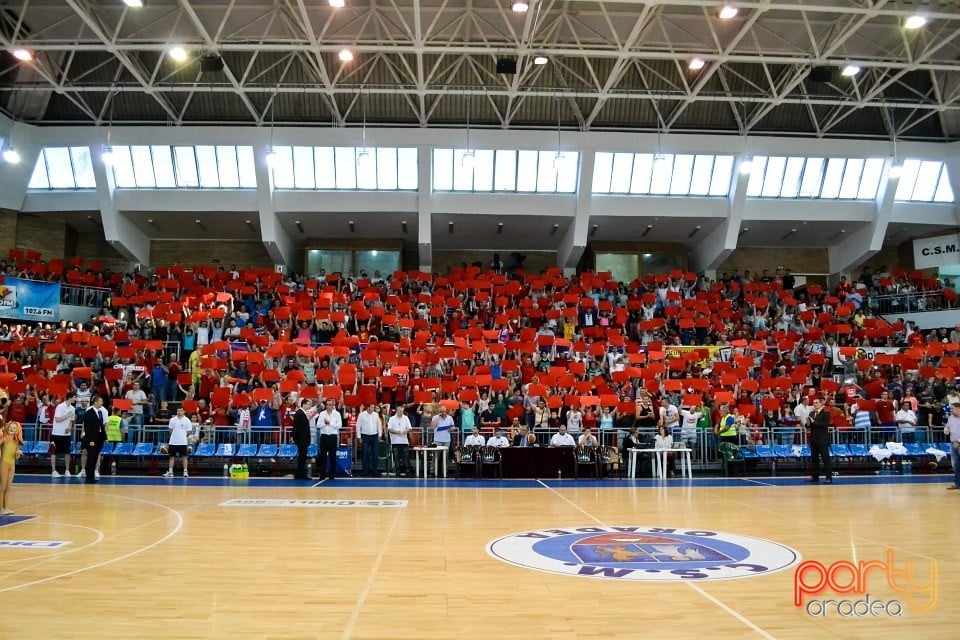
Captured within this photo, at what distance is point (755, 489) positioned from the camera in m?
13.9

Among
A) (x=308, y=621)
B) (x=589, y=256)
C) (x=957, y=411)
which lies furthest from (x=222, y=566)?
(x=589, y=256)

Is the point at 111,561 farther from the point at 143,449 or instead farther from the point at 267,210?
the point at 267,210

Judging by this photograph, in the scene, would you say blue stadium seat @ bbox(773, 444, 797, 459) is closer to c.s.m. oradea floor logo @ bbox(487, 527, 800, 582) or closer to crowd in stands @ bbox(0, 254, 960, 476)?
crowd in stands @ bbox(0, 254, 960, 476)

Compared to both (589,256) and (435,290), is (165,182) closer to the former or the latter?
(435,290)

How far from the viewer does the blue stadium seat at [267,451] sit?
1627 cm

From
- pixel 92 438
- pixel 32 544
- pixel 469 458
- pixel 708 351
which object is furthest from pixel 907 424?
pixel 92 438

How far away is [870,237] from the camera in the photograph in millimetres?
30172

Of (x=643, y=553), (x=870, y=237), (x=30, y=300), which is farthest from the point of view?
(x=870, y=237)

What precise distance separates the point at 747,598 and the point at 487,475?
10.9 meters

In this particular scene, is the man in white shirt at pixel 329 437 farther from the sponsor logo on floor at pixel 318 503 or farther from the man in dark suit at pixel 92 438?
the man in dark suit at pixel 92 438

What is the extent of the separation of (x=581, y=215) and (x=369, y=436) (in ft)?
52.2

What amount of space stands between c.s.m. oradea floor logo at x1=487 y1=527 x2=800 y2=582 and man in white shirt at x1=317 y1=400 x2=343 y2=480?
24.4 ft

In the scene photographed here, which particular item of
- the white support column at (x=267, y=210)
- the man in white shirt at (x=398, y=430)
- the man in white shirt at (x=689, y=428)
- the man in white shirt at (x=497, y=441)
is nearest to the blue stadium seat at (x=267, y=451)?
the man in white shirt at (x=398, y=430)

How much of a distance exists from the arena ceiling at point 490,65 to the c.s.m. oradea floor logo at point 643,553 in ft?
43.1
